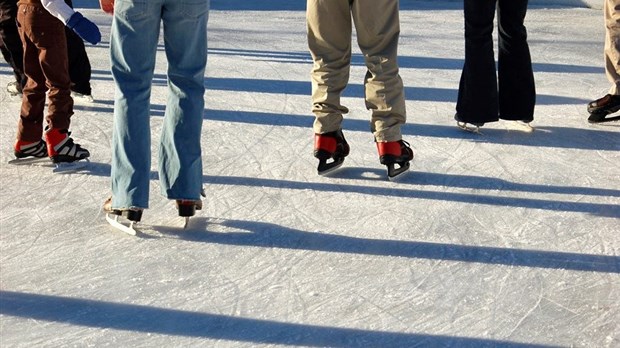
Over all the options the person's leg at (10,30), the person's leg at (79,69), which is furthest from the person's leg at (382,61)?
the person's leg at (79,69)

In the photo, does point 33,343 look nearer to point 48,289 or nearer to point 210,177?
point 48,289

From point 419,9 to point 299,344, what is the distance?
7.34m

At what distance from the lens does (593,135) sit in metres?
6.31

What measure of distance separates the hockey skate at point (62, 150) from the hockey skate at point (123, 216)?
0.82 meters

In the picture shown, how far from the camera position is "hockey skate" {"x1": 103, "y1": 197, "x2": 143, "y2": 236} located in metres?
4.66

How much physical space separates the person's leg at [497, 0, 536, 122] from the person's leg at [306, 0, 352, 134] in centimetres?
106

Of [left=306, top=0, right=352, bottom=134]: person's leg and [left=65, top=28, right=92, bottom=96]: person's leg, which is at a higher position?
[left=306, top=0, right=352, bottom=134]: person's leg

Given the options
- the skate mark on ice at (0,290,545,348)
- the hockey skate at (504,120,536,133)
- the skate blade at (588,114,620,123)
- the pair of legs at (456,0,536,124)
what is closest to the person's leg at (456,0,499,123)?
the pair of legs at (456,0,536,124)

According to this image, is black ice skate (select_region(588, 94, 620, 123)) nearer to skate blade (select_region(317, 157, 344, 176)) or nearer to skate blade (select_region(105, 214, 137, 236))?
skate blade (select_region(317, 157, 344, 176))

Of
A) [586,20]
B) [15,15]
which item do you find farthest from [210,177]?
[586,20]

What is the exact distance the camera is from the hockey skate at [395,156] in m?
5.45

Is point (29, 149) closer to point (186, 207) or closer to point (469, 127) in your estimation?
point (186, 207)

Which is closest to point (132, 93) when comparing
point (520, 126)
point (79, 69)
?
point (79, 69)

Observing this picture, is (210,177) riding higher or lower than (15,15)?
lower
